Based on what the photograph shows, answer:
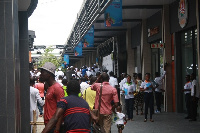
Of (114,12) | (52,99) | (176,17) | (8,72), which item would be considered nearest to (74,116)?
(52,99)

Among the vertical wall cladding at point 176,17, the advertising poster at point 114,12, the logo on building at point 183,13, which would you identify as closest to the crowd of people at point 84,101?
the vertical wall cladding at point 176,17

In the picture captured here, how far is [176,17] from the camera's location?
Result: 1902 cm

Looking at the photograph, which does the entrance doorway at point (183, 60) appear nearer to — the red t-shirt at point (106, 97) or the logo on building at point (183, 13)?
the logo on building at point (183, 13)

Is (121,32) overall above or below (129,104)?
above

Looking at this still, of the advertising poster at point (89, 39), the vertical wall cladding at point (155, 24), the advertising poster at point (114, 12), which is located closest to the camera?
the advertising poster at point (114, 12)

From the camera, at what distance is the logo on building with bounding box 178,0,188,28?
1716cm

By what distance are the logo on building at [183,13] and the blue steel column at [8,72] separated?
36.8 feet

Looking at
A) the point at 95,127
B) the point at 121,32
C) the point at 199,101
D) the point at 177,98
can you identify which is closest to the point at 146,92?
the point at 199,101

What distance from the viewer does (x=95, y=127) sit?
7602 millimetres

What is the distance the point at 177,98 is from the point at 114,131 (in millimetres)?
6238

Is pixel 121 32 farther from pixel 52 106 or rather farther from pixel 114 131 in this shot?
pixel 52 106

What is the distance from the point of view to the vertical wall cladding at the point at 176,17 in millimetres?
16422

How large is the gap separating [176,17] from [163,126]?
6.11 meters

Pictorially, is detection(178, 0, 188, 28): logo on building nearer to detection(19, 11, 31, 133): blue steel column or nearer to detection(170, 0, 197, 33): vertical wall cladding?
detection(170, 0, 197, 33): vertical wall cladding
